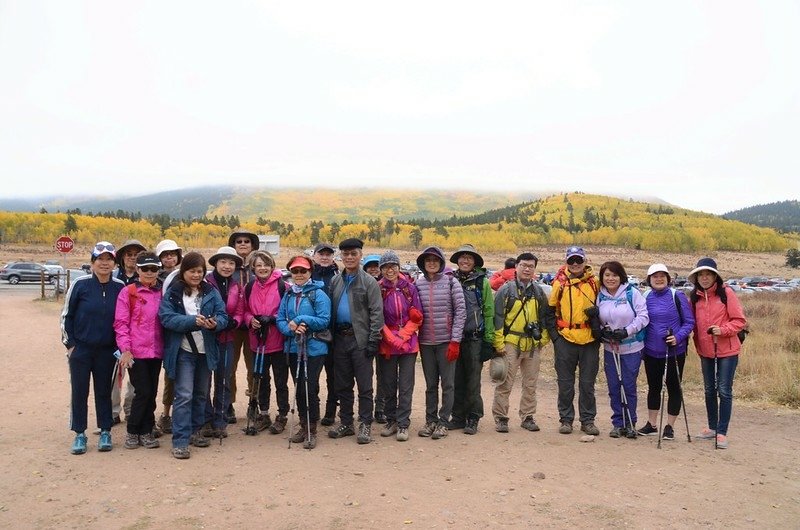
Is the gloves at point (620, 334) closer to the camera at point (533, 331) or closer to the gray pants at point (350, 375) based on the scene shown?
the camera at point (533, 331)

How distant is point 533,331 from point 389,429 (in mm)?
1933

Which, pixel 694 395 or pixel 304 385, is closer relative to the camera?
pixel 304 385

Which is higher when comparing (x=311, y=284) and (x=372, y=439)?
(x=311, y=284)

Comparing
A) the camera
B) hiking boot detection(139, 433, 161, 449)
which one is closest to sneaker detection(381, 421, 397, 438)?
the camera

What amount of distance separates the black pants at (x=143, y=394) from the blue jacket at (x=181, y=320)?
0.51 feet

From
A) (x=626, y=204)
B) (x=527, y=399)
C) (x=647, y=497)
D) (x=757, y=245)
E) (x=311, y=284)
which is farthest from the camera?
(x=626, y=204)

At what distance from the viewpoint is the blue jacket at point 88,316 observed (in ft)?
18.2

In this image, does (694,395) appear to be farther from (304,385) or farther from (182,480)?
(182,480)

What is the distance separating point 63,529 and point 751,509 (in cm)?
503

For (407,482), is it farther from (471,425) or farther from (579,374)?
(579,374)

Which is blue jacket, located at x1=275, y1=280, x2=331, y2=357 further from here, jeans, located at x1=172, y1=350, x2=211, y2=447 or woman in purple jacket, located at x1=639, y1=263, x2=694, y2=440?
woman in purple jacket, located at x1=639, y1=263, x2=694, y2=440

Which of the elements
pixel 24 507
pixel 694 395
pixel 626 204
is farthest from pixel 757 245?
pixel 24 507

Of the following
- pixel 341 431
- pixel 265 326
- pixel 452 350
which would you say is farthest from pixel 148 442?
pixel 452 350

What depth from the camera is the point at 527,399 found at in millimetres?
6758
